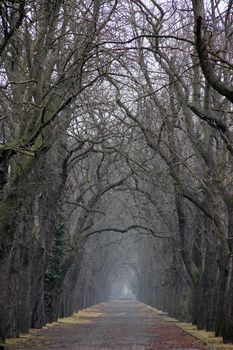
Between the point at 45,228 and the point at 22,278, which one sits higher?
the point at 45,228

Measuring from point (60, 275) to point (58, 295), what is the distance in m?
1.19

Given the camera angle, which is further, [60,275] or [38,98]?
[60,275]

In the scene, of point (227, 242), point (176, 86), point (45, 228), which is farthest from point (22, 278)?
point (176, 86)

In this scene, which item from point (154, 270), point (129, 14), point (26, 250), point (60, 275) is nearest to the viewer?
point (129, 14)

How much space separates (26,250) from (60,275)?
11082 millimetres

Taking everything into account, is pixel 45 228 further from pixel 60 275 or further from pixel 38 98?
pixel 38 98

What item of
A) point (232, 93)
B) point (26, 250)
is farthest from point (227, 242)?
point (232, 93)

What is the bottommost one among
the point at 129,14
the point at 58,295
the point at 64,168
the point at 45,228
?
the point at 58,295

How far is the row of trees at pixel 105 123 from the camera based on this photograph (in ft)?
53.4

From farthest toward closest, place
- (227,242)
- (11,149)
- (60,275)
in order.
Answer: (60,275) → (227,242) → (11,149)

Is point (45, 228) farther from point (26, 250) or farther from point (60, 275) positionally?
point (60, 275)

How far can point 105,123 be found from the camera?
25.6 m

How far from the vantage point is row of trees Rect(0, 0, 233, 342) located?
16281 millimetres

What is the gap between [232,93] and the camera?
37.7ft
